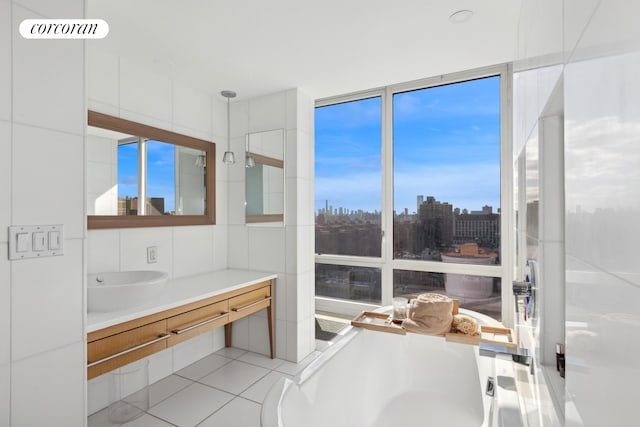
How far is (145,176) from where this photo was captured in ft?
8.05

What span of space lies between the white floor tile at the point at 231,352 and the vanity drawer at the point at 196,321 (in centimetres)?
70

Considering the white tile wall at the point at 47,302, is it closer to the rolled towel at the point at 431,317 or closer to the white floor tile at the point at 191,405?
the white floor tile at the point at 191,405

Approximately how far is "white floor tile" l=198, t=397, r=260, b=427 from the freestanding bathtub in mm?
624

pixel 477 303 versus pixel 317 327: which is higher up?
pixel 477 303

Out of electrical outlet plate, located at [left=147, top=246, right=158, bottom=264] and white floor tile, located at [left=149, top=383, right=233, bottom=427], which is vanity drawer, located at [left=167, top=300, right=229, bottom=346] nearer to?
white floor tile, located at [left=149, top=383, right=233, bottom=427]

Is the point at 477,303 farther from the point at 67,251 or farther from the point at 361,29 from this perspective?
the point at 67,251

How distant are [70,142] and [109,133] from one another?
36.4 inches

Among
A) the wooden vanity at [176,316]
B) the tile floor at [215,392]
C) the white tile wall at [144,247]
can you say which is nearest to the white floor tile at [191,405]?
the tile floor at [215,392]

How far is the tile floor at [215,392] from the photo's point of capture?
1985 mm

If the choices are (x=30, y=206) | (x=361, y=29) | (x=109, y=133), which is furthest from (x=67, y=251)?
(x=361, y=29)

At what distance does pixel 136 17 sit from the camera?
1.80 meters

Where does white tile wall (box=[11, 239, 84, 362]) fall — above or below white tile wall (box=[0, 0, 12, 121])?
below

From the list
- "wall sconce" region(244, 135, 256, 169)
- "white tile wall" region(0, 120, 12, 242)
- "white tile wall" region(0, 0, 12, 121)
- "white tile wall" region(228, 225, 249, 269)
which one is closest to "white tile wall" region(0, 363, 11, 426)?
"white tile wall" region(0, 120, 12, 242)

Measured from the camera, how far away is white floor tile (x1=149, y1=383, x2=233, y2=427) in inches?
78.8
